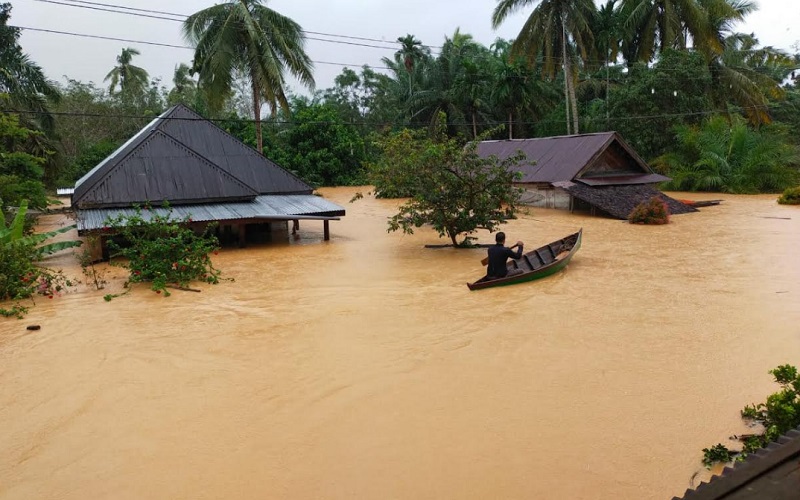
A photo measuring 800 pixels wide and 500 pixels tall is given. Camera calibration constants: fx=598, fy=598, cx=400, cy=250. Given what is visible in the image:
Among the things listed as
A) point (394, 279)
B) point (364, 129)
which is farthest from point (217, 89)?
point (364, 129)

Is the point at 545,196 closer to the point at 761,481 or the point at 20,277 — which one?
the point at 20,277

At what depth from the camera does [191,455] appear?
568 cm

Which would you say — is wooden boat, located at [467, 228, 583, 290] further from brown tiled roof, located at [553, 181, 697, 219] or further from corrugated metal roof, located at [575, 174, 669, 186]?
corrugated metal roof, located at [575, 174, 669, 186]

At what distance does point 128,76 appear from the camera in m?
42.0

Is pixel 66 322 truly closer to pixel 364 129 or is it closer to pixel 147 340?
pixel 147 340

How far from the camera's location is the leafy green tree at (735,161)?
1083 inches

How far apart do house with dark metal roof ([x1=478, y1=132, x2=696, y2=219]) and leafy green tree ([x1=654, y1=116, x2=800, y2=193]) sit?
16.4ft

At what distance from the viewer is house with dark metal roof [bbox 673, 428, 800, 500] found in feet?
7.94

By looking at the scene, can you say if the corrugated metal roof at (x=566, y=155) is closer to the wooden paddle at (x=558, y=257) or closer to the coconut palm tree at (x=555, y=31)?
the coconut palm tree at (x=555, y=31)

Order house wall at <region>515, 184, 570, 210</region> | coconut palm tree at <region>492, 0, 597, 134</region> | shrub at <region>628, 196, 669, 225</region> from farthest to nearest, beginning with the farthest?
coconut palm tree at <region>492, 0, 597, 134</region> → house wall at <region>515, 184, 570, 210</region> → shrub at <region>628, 196, 669, 225</region>

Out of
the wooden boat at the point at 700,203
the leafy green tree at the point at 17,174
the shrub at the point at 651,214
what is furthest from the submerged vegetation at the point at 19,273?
the wooden boat at the point at 700,203

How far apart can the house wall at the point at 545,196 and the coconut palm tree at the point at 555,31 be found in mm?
6341

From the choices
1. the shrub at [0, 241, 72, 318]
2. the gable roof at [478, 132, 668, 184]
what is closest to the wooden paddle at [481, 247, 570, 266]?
the shrub at [0, 241, 72, 318]

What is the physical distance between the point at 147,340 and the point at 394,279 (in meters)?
5.42
